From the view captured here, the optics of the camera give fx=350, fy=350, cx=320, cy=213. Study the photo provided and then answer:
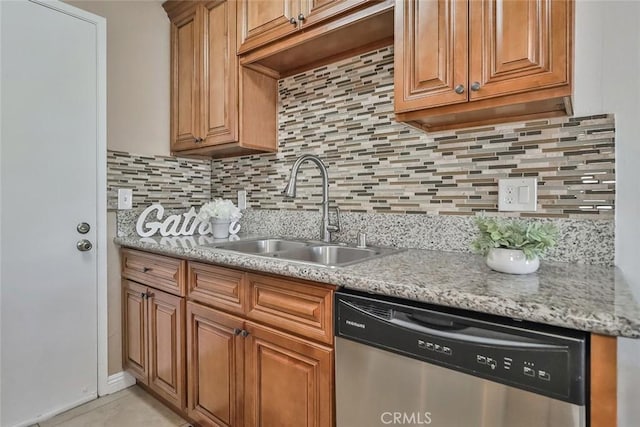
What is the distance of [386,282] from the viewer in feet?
3.05

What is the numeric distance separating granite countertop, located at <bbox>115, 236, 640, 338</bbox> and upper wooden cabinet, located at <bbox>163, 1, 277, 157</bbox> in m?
0.89

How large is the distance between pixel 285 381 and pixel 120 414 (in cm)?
118

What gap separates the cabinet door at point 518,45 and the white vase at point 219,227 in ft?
4.71

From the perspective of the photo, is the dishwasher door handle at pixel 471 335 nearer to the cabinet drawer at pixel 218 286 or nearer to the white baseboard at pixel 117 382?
the cabinet drawer at pixel 218 286

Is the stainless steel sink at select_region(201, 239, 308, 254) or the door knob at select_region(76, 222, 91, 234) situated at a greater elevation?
the door knob at select_region(76, 222, 91, 234)

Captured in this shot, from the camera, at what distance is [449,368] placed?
84 centimetres

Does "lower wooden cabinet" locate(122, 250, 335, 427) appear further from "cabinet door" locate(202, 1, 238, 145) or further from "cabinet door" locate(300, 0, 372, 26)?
"cabinet door" locate(300, 0, 372, 26)

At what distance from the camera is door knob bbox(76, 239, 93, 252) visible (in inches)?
73.2

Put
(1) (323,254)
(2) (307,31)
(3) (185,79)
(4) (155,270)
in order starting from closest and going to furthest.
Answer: (2) (307,31)
(1) (323,254)
(4) (155,270)
(3) (185,79)

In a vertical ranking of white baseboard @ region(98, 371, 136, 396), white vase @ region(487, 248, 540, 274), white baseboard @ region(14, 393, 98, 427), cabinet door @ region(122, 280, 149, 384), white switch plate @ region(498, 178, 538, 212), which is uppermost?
white switch plate @ region(498, 178, 538, 212)

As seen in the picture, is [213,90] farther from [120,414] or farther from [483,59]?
[120,414]

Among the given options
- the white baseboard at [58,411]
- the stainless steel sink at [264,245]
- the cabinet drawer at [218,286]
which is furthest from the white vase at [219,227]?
the white baseboard at [58,411]

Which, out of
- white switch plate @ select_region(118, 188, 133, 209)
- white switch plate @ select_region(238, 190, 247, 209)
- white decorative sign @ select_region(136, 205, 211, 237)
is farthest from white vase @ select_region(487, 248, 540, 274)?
white switch plate @ select_region(118, 188, 133, 209)

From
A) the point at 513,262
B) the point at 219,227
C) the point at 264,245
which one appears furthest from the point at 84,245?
the point at 513,262
